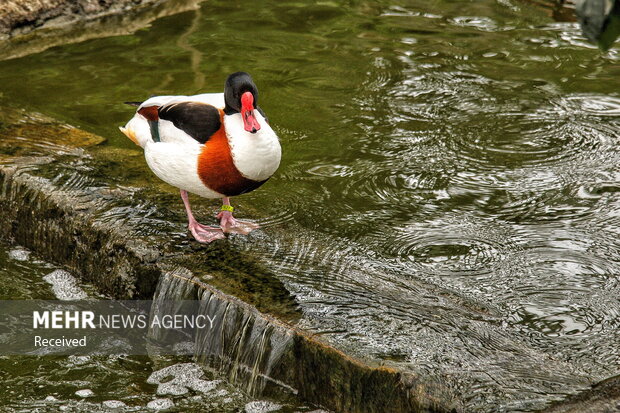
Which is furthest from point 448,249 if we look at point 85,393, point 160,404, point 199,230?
point 85,393

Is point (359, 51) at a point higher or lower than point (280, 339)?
higher

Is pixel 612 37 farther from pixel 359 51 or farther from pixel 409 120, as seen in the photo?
pixel 359 51

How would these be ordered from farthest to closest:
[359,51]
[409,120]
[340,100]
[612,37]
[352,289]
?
[359,51] → [340,100] → [409,120] → [352,289] → [612,37]

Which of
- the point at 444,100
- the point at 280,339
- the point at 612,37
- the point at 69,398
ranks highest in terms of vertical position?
the point at 612,37

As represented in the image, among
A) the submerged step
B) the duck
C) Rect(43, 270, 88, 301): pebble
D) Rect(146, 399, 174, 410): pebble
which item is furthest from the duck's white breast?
Rect(43, 270, 88, 301): pebble

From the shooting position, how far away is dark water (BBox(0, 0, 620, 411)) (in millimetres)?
3885

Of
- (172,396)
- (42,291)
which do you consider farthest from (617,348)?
(42,291)

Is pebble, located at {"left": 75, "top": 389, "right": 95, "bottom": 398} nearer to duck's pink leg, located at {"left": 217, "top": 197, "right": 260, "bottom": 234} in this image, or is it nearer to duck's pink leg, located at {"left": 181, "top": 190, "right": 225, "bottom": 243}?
duck's pink leg, located at {"left": 181, "top": 190, "right": 225, "bottom": 243}

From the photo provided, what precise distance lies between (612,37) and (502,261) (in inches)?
134

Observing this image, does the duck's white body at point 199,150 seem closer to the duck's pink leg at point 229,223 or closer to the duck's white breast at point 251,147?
the duck's white breast at point 251,147

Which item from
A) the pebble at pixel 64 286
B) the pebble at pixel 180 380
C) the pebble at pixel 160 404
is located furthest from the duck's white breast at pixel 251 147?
the pebble at pixel 64 286

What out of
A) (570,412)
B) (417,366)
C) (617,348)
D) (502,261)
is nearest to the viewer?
(570,412)

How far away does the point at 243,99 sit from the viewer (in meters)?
3.98

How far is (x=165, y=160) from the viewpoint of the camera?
14.0 feet
